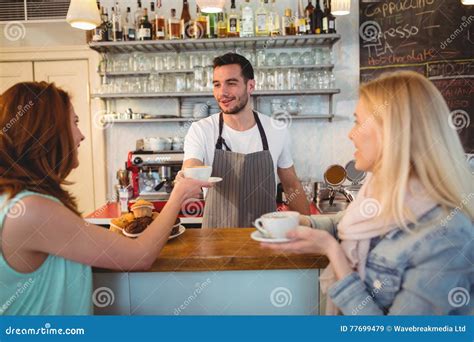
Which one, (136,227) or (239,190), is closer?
(136,227)

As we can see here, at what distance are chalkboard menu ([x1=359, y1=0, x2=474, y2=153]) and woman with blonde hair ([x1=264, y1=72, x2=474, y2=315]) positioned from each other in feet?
6.10

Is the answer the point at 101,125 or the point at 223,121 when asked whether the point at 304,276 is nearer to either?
the point at 223,121

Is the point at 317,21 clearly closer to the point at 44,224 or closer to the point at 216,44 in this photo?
the point at 216,44

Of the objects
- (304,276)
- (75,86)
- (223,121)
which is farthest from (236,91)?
(75,86)

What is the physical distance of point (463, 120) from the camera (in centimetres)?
253

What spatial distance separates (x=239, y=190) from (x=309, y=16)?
143 cm

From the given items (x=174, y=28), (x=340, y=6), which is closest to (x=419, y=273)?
(x=340, y=6)

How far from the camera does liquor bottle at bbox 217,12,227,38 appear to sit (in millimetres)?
2693

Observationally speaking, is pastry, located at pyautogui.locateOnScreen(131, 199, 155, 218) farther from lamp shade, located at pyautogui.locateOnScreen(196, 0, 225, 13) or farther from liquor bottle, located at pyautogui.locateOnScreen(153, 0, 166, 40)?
liquor bottle, located at pyautogui.locateOnScreen(153, 0, 166, 40)

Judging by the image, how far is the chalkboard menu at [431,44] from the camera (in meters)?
2.52

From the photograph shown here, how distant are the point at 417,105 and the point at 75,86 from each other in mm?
2584

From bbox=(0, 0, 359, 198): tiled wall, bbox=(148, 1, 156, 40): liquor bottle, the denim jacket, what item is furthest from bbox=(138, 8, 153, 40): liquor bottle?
the denim jacket

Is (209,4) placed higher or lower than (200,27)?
lower

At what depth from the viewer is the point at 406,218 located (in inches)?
32.2
